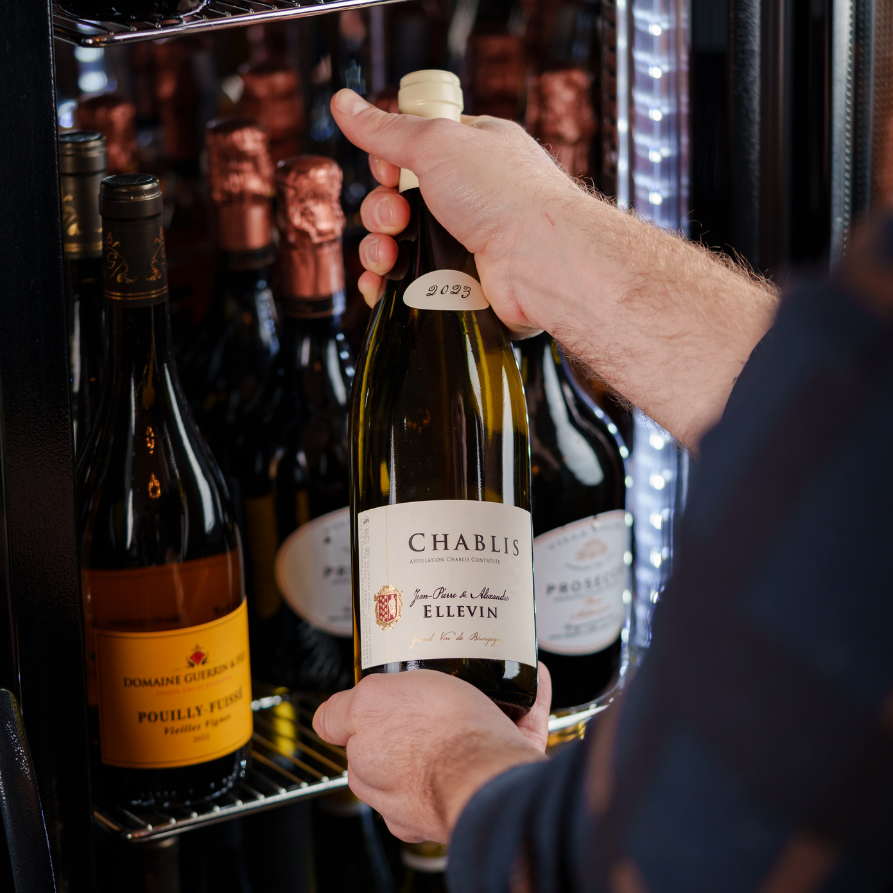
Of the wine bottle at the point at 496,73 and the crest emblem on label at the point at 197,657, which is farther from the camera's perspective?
the wine bottle at the point at 496,73

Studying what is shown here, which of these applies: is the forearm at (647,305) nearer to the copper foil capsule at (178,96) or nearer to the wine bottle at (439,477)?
the wine bottle at (439,477)

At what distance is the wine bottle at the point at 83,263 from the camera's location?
2.29 feet

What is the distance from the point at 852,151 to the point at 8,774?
804 mm

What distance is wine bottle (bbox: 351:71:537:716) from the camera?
1.93ft

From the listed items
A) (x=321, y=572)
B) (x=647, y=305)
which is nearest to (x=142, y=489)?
(x=321, y=572)

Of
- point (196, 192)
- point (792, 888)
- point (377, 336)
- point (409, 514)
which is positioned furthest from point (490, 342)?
point (196, 192)

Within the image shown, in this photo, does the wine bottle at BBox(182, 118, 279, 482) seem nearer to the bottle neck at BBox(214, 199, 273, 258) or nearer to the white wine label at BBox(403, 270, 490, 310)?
the bottle neck at BBox(214, 199, 273, 258)

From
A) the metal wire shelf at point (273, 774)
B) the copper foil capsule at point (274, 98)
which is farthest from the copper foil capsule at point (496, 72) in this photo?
the metal wire shelf at point (273, 774)

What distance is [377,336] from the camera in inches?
29.7

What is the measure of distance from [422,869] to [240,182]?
24.7 inches

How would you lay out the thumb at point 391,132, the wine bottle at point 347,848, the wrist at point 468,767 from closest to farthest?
the wrist at point 468,767 → the thumb at point 391,132 → the wine bottle at point 347,848

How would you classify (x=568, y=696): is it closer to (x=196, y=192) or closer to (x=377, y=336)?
(x=377, y=336)

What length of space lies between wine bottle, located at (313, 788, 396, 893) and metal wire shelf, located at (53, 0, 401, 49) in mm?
646

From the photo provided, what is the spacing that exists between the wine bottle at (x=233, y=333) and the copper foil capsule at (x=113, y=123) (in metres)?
0.15
